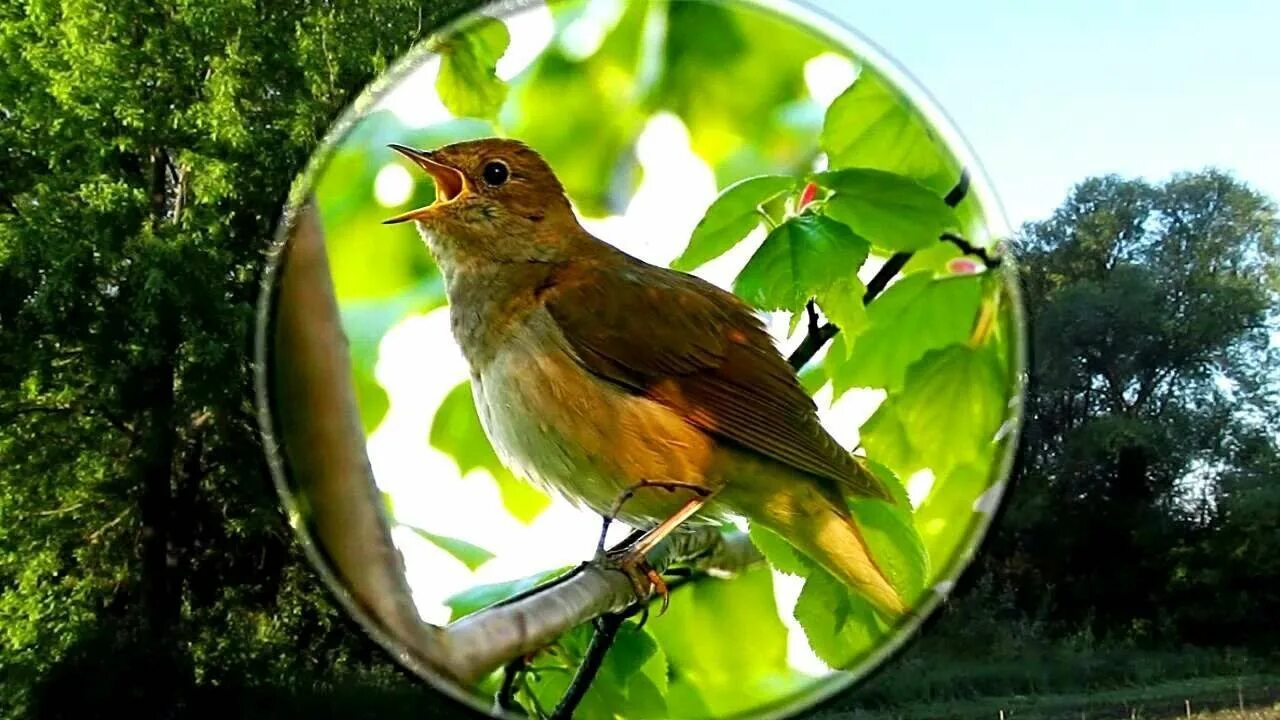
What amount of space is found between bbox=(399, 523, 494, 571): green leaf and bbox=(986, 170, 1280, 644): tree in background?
4865 millimetres

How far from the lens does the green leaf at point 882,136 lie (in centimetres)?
42

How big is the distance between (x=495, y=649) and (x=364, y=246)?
0.47ft

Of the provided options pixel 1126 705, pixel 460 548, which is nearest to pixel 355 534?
pixel 460 548

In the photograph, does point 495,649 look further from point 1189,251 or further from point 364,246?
point 1189,251

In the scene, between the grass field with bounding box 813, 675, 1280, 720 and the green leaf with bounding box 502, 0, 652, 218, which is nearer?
the green leaf with bounding box 502, 0, 652, 218

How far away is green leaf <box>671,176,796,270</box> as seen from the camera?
396 millimetres

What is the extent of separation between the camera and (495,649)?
16.1 inches

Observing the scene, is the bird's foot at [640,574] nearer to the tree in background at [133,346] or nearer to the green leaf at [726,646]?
the green leaf at [726,646]

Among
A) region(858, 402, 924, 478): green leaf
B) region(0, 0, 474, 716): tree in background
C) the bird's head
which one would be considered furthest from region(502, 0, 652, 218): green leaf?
region(0, 0, 474, 716): tree in background

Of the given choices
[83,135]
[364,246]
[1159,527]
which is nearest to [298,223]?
[364,246]

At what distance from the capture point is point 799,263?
399mm

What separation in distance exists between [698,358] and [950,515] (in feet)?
0.34

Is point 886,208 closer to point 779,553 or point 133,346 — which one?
point 779,553

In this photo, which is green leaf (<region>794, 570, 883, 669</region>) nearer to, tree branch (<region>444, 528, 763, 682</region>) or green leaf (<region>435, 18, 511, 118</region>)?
tree branch (<region>444, 528, 763, 682</region>)
